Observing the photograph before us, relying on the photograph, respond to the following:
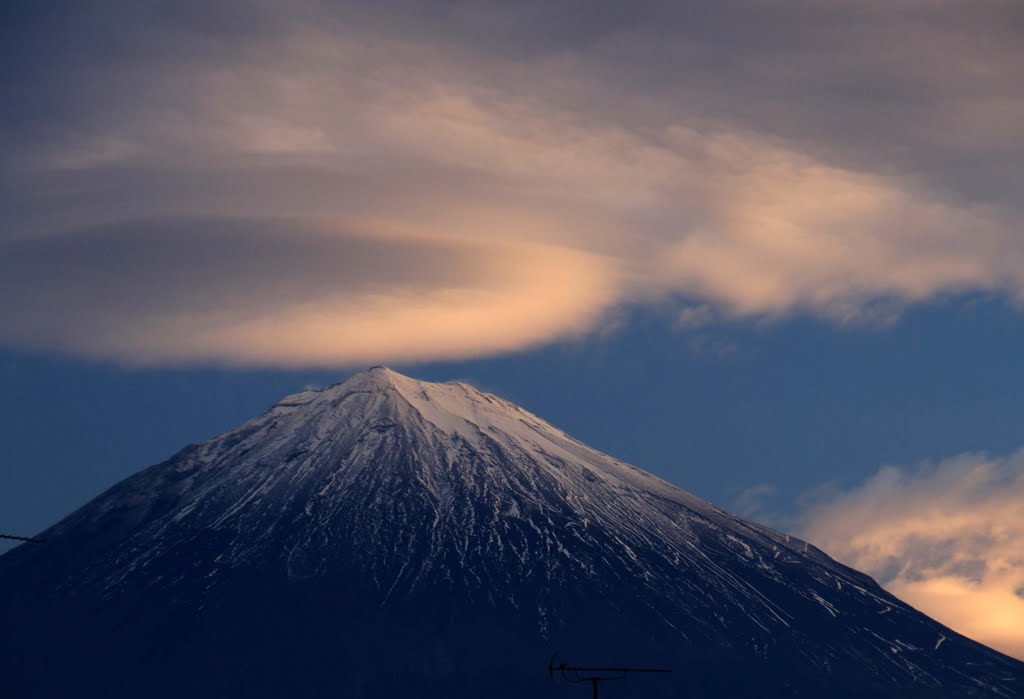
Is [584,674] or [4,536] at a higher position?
[584,674]

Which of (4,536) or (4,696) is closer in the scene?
(4,536)

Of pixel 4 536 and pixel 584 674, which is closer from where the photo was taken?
pixel 4 536

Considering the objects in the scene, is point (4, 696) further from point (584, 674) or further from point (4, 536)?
point (4, 536)

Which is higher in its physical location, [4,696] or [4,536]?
[4,696]

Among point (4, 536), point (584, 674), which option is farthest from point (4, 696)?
point (4, 536)
